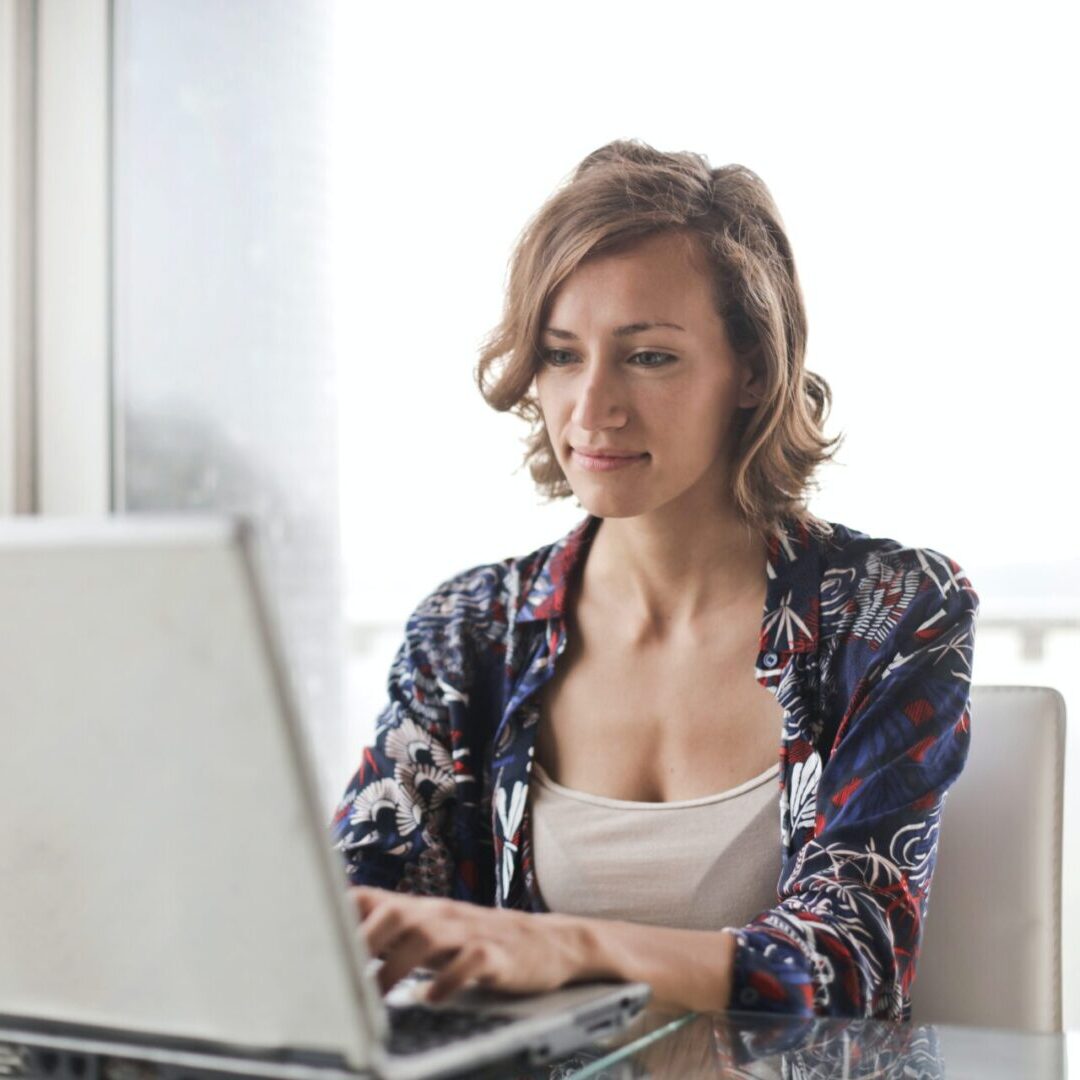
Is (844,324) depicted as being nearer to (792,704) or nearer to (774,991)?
(792,704)

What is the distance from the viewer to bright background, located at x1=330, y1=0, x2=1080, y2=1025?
2.34 metres

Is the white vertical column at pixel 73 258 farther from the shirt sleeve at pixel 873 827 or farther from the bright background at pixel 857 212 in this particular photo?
the shirt sleeve at pixel 873 827

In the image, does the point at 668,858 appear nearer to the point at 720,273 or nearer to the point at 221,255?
the point at 720,273

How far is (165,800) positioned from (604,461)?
879 millimetres

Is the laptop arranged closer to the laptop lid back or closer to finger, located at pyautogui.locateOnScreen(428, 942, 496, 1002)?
the laptop lid back

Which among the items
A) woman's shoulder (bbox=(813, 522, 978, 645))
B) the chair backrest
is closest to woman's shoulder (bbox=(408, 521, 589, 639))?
woman's shoulder (bbox=(813, 522, 978, 645))

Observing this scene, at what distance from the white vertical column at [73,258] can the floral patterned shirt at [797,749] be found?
1.51m

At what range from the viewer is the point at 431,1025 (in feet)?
2.53

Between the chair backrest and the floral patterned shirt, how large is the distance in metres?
0.05

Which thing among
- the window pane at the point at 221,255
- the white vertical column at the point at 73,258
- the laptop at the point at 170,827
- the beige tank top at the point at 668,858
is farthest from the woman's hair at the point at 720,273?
the white vertical column at the point at 73,258

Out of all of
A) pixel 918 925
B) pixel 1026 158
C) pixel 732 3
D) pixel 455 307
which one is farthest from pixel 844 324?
pixel 918 925

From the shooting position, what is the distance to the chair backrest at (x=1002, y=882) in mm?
1283

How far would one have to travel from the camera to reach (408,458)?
115 inches

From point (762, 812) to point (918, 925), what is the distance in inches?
8.5
